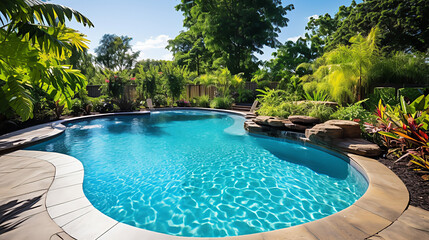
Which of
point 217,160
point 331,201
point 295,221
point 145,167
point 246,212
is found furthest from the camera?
point 217,160

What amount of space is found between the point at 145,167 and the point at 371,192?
14.4 ft

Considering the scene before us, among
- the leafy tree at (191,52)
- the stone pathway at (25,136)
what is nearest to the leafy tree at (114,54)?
the leafy tree at (191,52)

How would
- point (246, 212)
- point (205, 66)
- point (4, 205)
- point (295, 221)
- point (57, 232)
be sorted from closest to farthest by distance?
1. point (57, 232)
2. point (4, 205)
3. point (295, 221)
4. point (246, 212)
5. point (205, 66)

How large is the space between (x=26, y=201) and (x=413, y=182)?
5.70m

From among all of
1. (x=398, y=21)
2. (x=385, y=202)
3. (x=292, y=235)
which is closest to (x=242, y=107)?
(x=398, y=21)

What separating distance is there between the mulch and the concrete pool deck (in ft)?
0.31

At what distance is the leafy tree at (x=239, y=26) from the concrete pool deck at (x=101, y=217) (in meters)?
21.5

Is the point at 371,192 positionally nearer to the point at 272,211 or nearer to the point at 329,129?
the point at 272,211

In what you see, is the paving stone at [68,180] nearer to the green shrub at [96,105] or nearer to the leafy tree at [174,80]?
the green shrub at [96,105]

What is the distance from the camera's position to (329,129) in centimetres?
538

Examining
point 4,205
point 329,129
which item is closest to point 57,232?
point 4,205

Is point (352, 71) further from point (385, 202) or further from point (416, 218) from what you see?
point (416, 218)

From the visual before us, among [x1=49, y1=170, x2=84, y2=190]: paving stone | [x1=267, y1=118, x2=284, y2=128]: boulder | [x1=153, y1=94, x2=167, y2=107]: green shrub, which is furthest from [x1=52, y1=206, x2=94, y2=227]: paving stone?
[x1=153, y1=94, x2=167, y2=107]: green shrub

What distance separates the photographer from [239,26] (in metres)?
22.3
